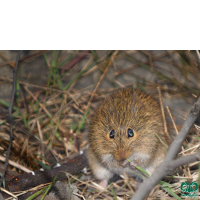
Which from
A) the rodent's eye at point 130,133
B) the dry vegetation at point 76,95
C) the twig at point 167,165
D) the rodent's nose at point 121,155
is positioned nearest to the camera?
the twig at point 167,165

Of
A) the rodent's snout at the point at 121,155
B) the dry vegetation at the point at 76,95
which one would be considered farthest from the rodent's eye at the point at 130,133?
the dry vegetation at the point at 76,95

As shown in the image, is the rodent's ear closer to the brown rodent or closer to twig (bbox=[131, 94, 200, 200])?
the brown rodent

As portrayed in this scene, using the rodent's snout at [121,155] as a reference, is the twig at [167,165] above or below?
above

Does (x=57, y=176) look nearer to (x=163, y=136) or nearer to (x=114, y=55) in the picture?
(x=163, y=136)

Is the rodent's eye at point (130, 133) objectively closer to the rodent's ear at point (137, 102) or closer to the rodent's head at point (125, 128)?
the rodent's head at point (125, 128)

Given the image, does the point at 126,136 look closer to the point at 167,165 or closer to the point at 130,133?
the point at 130,133

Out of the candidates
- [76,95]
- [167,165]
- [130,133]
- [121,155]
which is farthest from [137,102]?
[76,95]

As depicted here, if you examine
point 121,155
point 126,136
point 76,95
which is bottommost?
point 121,155
